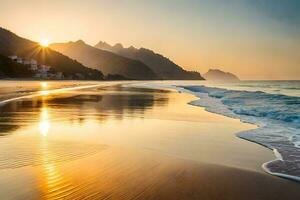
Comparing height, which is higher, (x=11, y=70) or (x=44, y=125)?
(x=11, y=70)

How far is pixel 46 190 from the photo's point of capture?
6.51m

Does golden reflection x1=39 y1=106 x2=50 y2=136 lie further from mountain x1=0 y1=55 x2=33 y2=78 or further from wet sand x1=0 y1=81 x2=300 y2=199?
mountain x1=0 y1=55 x2=33 y2=78

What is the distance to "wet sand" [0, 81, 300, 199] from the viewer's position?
6.68 m

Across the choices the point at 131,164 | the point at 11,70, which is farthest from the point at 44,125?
the point at 11,70

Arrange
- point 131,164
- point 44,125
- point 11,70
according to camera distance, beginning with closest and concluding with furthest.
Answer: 1. point 131,164
2. point 44,125
3. point 11,70

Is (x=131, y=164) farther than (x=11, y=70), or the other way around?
(x=11, y=70)

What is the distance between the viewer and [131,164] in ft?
28.6

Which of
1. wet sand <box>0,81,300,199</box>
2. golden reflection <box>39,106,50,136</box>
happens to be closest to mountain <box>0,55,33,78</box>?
golden reflection <box>39,106,50,136</box>

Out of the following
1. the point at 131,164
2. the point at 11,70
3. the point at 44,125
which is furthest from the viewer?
the point at 11,70

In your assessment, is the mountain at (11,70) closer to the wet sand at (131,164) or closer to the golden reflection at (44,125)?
the golden reflection at (44,125)

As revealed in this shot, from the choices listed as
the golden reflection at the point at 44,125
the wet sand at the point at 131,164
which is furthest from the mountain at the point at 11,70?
the wet sand at the point at 131,164

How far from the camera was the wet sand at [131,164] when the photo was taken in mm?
6676

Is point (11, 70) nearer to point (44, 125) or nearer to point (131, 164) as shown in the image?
point (44, 125)

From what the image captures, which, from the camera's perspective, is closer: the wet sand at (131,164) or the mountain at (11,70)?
the wet sand at (131,164)
